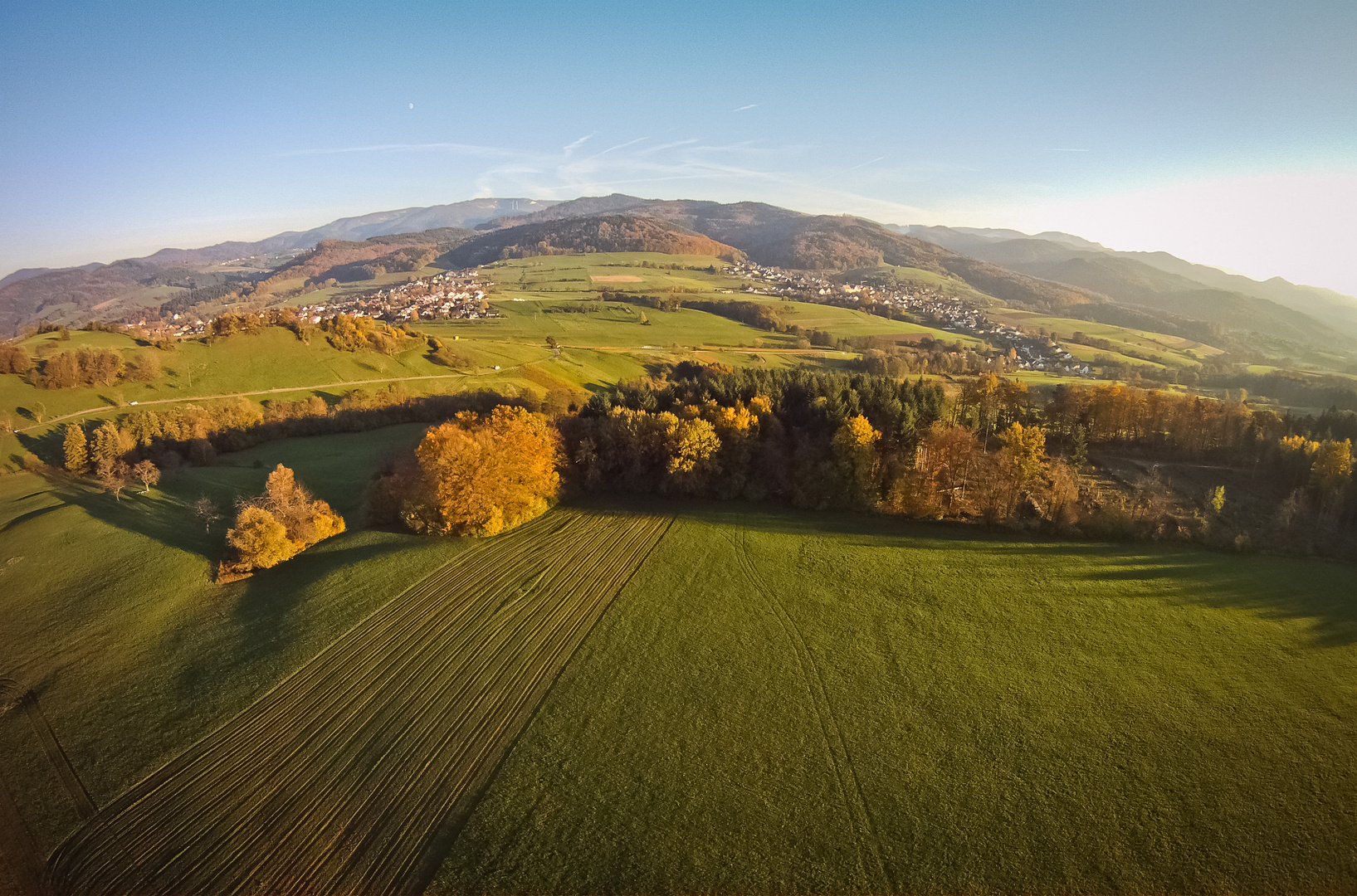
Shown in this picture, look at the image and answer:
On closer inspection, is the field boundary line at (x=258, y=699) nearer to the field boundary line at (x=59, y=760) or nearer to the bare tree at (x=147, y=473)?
the field boundary line at (x=59, y=760)

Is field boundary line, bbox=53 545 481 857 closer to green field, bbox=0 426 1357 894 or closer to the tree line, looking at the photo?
green field, bbox=0 426 1357 894

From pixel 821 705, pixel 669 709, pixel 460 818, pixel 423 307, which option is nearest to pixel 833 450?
pixel 821 705

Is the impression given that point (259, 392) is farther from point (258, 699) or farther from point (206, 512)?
point (258, 699)

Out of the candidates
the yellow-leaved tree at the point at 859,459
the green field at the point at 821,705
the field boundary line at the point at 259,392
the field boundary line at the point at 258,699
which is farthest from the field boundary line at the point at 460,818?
the field boundary line at the point at 259,392

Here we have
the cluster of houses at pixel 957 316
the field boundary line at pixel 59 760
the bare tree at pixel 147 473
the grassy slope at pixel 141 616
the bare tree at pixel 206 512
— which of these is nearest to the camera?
the field boundary line at pixel 59 760

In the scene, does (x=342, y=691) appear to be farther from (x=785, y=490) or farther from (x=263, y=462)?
(x=263, y=462)

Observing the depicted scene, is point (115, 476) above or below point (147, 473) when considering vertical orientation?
below

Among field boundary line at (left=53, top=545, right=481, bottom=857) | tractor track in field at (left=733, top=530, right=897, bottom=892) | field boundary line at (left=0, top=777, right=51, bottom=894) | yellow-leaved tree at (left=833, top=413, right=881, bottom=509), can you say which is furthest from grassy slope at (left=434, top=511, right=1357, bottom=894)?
field boundary line at (left=0, top=777, right=51, bottom=894)
